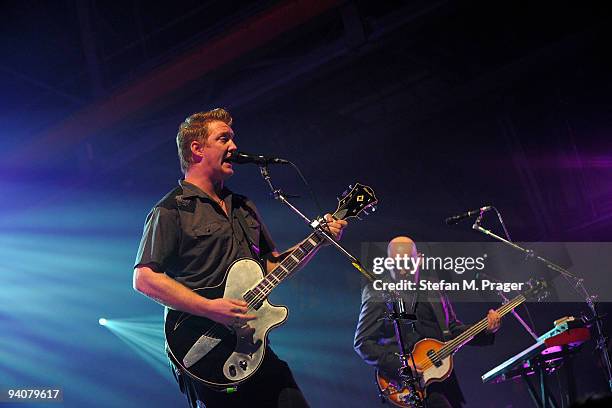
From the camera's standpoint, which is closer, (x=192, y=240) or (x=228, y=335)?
(x=228, y=335)

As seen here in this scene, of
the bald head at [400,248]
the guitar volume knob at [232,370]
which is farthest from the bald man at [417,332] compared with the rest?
the guitar volume knob at [232,370]

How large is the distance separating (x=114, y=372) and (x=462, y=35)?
219 inches

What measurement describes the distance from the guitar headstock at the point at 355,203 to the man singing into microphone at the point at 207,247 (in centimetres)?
16

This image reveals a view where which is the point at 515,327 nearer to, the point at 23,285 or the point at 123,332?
the point at 123,332

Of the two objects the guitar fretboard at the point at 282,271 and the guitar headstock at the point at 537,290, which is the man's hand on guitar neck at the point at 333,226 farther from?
the guitar headstock at the point at 537,290

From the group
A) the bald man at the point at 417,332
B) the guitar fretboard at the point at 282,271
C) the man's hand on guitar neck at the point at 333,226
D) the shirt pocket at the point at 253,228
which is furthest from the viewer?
the bald man at the point at 417,332

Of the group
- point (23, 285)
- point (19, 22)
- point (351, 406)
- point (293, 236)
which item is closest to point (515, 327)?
point (351, 406)

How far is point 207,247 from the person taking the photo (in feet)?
10.5

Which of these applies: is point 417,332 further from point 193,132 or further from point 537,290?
point 193,132

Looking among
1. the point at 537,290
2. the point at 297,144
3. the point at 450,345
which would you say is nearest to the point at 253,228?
the point at 450,345

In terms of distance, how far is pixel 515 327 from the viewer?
26.9ft

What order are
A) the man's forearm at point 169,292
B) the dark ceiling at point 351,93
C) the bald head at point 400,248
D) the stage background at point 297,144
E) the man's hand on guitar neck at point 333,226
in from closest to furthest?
the man's forearm at point 169,292 < the man's hand on guitar neck at point 333,226 < the dark ceiling at point 351,93 < the stage background at point 297,144 < the bald head at point 400,248

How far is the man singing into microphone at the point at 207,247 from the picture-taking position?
2.98m

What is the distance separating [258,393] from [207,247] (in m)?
0.74
